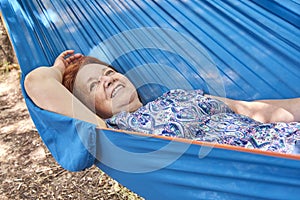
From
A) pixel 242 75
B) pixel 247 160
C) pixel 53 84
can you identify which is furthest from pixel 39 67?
pixel 247 160

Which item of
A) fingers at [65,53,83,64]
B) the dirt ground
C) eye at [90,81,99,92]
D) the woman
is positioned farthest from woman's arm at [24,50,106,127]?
the dirt ground

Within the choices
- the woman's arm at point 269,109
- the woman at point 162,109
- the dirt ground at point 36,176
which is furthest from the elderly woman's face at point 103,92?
the dirt ground at point 36,176

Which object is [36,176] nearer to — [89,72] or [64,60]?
[64,60]

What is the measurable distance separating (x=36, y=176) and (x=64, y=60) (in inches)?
35.2

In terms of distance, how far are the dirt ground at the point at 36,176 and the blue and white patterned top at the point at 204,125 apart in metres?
0.75

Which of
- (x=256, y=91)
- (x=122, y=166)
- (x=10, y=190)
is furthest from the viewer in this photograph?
(x=10, y=190)

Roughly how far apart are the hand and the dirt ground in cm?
76

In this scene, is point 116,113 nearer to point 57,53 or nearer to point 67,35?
point 57,53

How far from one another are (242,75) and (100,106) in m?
0.57

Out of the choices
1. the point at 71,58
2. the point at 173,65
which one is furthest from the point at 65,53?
the point at 173,65

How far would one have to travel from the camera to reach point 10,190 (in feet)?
7.38

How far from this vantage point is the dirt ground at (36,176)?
220 centimetres

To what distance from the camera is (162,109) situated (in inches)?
58.7

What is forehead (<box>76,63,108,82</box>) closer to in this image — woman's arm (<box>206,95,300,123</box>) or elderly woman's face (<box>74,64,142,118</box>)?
elderly woman's face (<box>74,64,142,118</box>)
